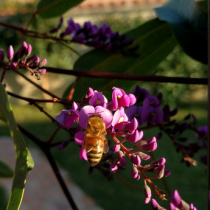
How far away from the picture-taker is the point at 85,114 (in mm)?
408

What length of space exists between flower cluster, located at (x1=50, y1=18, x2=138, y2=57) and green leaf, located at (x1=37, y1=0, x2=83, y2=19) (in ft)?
0.12

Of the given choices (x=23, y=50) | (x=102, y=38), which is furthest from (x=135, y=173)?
(x=102, y=38)

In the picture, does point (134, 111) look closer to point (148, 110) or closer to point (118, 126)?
point (148, 110)

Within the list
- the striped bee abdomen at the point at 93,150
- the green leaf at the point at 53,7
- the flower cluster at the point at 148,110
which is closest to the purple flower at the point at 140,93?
the flower cluster at the point at 148,110

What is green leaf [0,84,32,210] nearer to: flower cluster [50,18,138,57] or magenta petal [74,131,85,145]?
magenta petal [74,131,85,145]

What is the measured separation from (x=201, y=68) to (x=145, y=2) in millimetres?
1681

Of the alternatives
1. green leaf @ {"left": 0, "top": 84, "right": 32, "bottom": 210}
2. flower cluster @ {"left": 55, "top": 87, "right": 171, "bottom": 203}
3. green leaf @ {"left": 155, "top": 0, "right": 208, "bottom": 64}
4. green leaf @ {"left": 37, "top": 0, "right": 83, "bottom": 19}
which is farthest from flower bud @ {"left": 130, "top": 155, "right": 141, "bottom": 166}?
green leaf @ {"left": 37, "top": 0, "right": 83, "bottom": 19}

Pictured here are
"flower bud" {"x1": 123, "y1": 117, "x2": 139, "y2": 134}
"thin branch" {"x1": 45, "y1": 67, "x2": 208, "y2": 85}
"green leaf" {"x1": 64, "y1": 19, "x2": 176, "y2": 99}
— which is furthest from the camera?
"green leaf" {"x1": 64, "y1": 19, "x2": 176, "y2": 99}

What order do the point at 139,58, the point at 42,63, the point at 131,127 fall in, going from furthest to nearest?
the point at 139,58 → the point at 42,63 → the point at 131,127

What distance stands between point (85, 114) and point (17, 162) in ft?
0.33

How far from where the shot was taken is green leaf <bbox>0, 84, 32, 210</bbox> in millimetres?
413

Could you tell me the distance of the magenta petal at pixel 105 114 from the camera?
1.29 feet

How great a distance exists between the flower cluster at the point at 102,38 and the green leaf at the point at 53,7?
0.04m

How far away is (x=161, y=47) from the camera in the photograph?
723 mm
